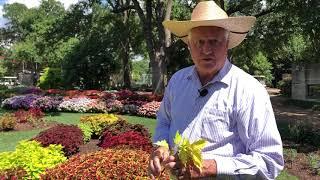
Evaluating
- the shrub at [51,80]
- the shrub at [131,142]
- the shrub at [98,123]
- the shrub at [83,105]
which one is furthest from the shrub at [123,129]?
the shrub at [51,80]

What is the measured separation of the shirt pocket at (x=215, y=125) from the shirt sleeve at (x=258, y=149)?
4.4 inches

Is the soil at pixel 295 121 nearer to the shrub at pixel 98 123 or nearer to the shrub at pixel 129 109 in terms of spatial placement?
the shrub at pixel 98 123

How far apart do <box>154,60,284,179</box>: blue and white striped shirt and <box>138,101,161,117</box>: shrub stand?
16.9m

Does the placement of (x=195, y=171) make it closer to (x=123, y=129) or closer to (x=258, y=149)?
(x=258, y=149)

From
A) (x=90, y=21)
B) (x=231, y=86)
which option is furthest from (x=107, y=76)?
(x=231, y=86)

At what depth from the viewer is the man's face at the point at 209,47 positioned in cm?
270

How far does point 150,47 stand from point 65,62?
10.3 m

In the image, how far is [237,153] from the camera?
2.61 metres

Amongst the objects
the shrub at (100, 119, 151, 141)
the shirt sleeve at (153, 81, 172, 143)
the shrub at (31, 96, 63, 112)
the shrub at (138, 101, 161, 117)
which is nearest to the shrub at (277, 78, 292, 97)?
the shrub at (138, 101, 161, 117)

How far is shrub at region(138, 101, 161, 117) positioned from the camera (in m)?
20.0

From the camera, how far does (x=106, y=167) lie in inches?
221

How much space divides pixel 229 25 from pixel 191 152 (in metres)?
0.74

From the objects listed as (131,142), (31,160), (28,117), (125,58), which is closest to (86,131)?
(131,142)

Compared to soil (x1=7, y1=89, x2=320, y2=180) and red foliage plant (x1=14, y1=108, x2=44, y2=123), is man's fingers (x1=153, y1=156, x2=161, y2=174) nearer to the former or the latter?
soil (x1=7, y1=89, x2=320, y2=180)
